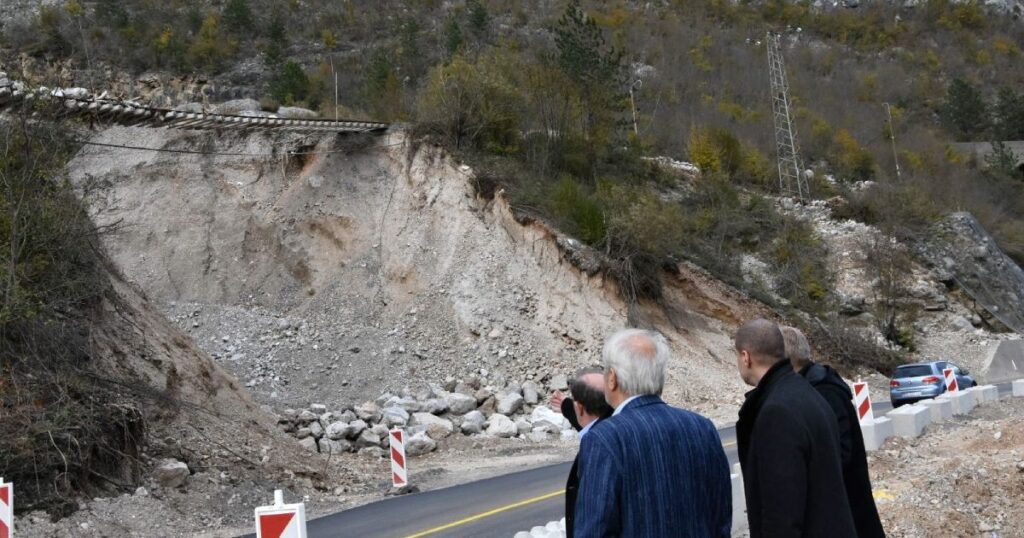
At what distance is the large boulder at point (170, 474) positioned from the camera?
13055 mm

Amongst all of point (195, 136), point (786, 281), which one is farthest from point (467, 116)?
point (786, 281)

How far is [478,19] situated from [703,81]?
19.2 meters

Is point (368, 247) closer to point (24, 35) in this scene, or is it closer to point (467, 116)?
point (467, 116)

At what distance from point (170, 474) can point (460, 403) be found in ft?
31.5

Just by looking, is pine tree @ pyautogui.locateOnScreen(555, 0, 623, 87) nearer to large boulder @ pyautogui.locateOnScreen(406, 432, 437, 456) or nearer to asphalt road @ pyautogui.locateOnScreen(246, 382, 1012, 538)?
large boulder @ pyautogui.locateOnScreen(406, 432, 437, 456)

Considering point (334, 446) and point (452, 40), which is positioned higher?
point (452, 40)

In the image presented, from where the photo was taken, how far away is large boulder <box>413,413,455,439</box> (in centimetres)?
2028

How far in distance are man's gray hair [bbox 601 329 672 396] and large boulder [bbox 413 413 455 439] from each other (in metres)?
16.8

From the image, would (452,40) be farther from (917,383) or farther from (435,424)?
(917,383)

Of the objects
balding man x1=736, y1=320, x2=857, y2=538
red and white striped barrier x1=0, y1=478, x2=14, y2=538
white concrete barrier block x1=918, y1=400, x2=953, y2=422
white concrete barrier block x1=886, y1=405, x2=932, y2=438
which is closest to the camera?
balding man x1=736, y1=320, x2=857, y2=538

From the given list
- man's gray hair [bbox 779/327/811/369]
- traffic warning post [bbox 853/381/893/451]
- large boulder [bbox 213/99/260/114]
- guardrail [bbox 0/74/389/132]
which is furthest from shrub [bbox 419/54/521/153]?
man's gray hair [bbox 779/327/811/369]

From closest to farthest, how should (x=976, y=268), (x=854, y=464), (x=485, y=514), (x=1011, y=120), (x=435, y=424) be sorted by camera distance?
(x=854, y=464), (x=485, y=514), (x=435, y=424), (x=976, y=268), (x=1011, y=120)

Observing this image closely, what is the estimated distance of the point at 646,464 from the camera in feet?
11.8

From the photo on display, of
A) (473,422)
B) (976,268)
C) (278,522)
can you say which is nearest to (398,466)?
(473,422)
